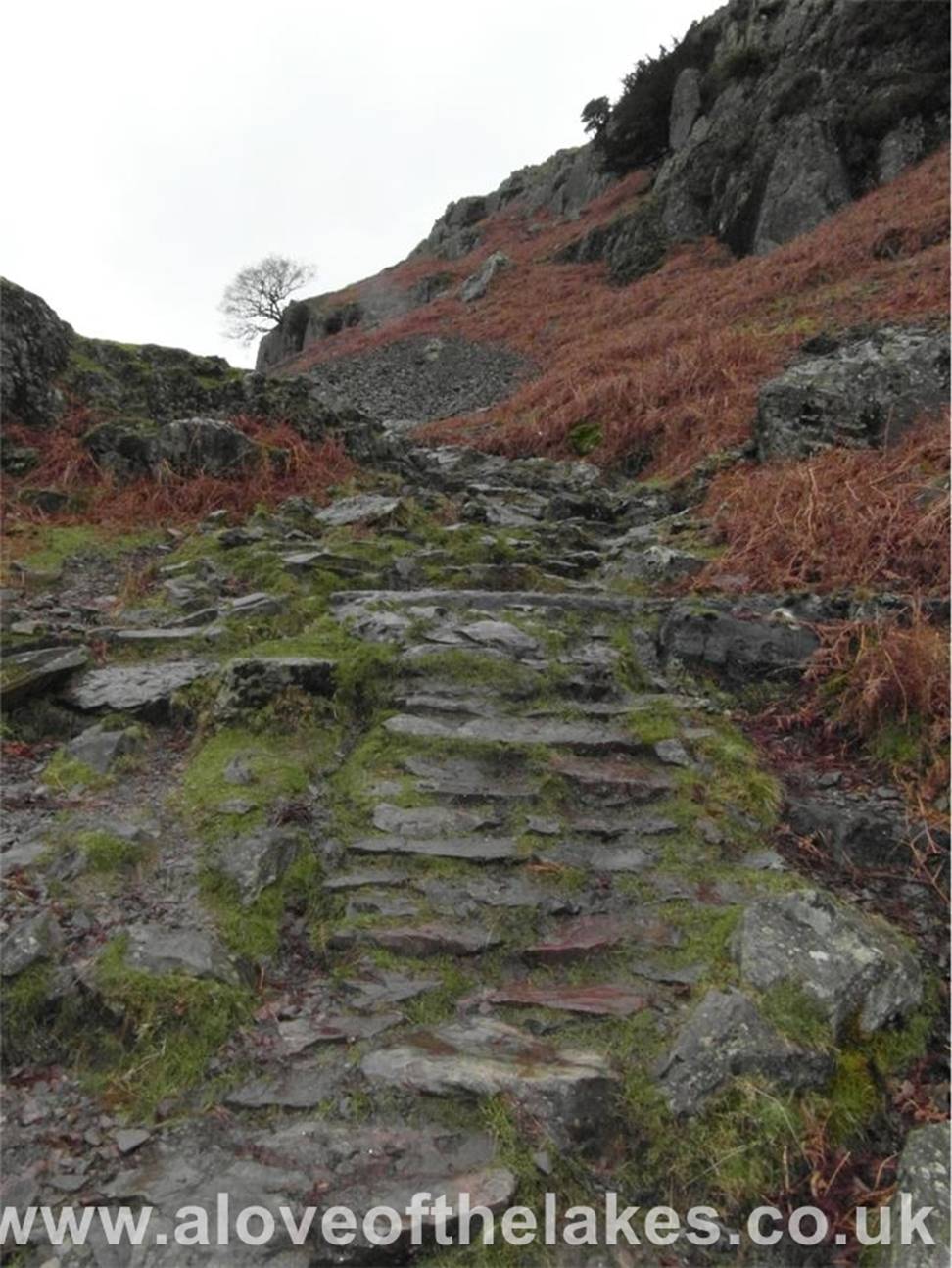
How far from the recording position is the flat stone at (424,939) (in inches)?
119

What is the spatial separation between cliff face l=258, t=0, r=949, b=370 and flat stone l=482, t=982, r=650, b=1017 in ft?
68.8

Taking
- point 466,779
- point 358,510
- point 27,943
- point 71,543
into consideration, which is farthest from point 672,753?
point 71,543

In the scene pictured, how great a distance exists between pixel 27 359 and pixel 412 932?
7854 millimetres

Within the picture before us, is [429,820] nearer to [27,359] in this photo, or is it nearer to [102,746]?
[102,746]

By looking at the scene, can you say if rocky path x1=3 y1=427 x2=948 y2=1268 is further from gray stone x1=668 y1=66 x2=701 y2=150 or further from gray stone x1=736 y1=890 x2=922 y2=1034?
gray stone x1=668 y1=66 x2=701 y2=150

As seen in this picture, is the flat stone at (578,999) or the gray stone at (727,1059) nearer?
the gray stone at (727,1059)

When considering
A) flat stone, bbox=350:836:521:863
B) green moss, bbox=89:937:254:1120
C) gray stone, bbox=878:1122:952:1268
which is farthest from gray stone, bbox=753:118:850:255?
green moss, bbox=89:937:254:1120

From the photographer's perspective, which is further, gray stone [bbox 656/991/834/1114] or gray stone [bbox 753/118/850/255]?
gray stone [bbox 753/118/850/255]

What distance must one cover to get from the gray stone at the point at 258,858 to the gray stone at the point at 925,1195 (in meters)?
2.32

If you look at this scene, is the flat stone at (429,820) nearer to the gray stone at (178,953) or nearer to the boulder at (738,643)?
the gray stone at (178,953)

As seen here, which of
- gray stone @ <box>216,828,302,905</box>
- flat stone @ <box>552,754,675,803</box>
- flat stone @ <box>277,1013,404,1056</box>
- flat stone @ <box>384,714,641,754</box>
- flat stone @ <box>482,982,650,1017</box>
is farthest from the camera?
flat stone @ <box>384,714,641,754</box>

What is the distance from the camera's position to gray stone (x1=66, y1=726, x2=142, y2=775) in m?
4.02

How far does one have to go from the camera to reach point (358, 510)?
313 inches

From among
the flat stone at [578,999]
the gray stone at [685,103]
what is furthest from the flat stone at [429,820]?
the gray stone at [685,103]
